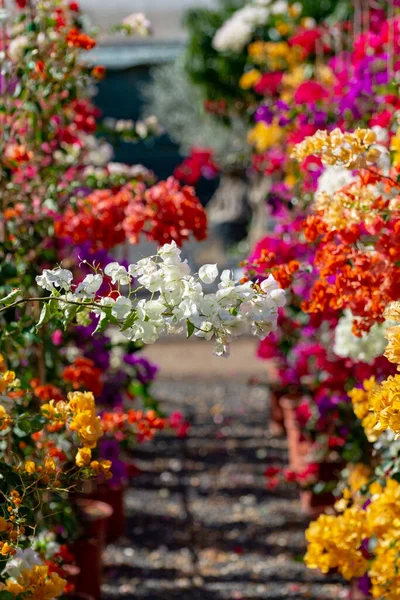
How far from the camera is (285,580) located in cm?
345

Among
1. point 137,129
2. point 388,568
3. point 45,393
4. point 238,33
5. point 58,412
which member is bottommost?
point 388,568

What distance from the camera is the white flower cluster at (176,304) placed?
1.46 m

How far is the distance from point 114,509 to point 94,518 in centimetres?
72

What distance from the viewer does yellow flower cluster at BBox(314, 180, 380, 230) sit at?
198 cm

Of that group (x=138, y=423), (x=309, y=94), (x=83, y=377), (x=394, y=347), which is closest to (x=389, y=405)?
(x=394, y=347)

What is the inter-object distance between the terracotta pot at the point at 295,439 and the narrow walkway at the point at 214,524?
165mm

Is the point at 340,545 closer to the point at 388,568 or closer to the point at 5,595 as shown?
the point at 388,568

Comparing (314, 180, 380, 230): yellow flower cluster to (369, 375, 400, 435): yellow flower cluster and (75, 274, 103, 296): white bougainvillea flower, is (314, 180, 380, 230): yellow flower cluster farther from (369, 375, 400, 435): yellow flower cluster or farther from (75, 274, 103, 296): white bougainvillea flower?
(75, 274, 103, 296): white bougainvillea flower

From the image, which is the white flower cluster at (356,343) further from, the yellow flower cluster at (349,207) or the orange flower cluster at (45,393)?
the orange flower cluster at (45,393)

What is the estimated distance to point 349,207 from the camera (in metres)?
1.97

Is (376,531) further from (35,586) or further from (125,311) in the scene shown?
(125,311)

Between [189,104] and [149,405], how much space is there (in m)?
8.63

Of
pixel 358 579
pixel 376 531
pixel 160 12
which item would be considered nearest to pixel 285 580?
pixel 358 579

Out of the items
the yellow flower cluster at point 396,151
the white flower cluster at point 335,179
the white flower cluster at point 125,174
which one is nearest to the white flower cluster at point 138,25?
the white flower cluster at point 125,174
